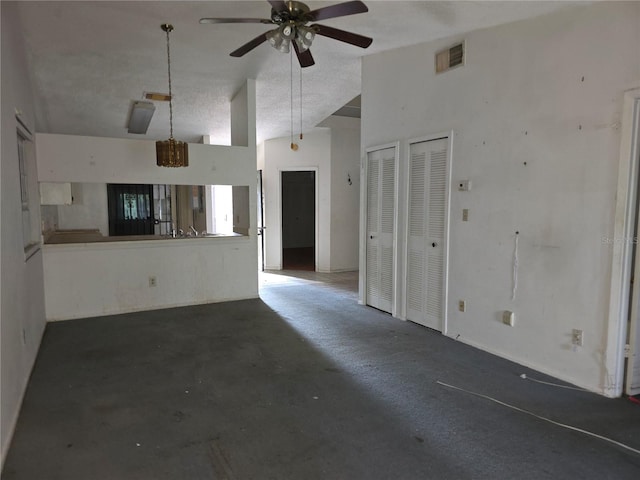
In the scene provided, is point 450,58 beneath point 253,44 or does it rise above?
above

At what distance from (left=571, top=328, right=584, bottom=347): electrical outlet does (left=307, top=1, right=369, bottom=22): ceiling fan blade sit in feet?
8.58

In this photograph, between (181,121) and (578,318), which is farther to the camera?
(181,121)

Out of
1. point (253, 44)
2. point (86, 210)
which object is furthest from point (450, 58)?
point (86, 210)

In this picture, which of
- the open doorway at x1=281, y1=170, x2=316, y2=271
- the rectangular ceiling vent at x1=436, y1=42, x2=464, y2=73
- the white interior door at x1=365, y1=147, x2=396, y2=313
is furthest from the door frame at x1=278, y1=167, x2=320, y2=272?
the rectangular ceiling vent at x1=436, y1=42, x2=464, y2=73

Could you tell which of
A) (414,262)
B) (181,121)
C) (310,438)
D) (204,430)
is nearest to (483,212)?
(414,262)

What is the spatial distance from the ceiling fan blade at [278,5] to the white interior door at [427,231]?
6.48 feet

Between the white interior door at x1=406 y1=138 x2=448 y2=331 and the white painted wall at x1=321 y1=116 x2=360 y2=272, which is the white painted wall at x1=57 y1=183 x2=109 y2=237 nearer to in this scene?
the white painted wall at x1=321 y1=116 x2=360 y2=272

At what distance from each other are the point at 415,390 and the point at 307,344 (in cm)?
120

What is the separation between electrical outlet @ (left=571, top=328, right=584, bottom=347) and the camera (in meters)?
2.77

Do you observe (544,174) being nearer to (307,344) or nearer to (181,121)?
(307,344)

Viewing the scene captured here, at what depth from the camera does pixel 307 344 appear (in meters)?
3.65

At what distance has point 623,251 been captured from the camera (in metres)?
2.55

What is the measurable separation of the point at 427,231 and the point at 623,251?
1.70m

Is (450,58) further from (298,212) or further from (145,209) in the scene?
(145,209)
